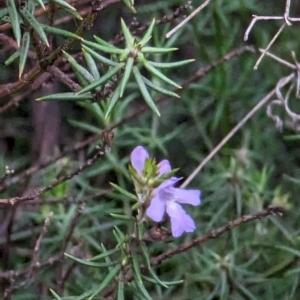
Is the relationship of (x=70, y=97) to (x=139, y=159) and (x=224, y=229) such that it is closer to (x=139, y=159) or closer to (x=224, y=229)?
(x=139, y=159)

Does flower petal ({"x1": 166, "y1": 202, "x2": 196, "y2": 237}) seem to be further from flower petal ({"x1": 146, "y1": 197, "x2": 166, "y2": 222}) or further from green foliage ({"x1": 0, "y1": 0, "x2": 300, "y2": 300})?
green foliage ({"x1": 0, "y1": 0, "x2": 300, "y2": 300})

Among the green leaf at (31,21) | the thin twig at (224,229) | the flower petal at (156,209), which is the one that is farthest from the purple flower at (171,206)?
the green leaf at (31,21)

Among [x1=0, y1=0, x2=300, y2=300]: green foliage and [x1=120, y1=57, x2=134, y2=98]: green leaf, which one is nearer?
[x1=120, y1=57, x2=134, y2=98]: green leaf

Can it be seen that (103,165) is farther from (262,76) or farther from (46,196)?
(262,76)

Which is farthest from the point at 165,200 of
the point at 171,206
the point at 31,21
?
the point at 31,21

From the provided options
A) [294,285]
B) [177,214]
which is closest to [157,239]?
[177,214]

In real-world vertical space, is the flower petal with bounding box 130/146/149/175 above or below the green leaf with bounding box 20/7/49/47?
below

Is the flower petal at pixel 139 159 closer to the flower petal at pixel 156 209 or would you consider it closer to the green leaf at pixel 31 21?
the flower petal at pixel 156 209

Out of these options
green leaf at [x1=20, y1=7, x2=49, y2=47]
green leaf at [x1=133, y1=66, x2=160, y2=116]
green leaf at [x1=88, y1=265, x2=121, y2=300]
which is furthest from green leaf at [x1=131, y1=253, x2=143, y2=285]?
green leaf at [x1=20, y1=7, x2=49, y2=47]
